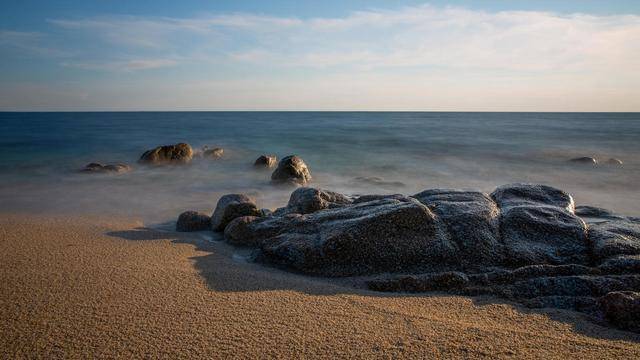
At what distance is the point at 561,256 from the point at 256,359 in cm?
334

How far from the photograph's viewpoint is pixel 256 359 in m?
2.68

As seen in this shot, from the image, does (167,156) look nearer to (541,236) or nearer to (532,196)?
(532,196)

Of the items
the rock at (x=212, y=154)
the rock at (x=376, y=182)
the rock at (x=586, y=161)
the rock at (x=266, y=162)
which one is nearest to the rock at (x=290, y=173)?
the rock at (x=376, y=182)

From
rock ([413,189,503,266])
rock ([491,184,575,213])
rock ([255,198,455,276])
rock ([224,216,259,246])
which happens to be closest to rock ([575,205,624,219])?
rock ([491,184,575,213])

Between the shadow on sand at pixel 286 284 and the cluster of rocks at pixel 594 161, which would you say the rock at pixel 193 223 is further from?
the cluster of rocks at pixel 594 161

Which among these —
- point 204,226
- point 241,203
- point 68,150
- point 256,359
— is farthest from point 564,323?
point 68,150

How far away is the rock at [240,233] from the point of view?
18.5 feet

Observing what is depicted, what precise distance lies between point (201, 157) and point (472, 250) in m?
15.5

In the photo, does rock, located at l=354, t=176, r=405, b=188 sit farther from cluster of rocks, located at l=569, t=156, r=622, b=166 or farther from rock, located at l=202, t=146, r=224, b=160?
cluster of rocks, located at l=569, t=156, r=622, b=166

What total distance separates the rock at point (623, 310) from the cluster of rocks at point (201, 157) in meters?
9.24

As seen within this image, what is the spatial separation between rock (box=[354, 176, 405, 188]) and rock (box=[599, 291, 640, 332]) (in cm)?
965

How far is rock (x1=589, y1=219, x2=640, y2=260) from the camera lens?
428cm

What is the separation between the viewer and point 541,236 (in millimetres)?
4547

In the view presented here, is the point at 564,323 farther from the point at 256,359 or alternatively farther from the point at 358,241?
the point at 256,359
